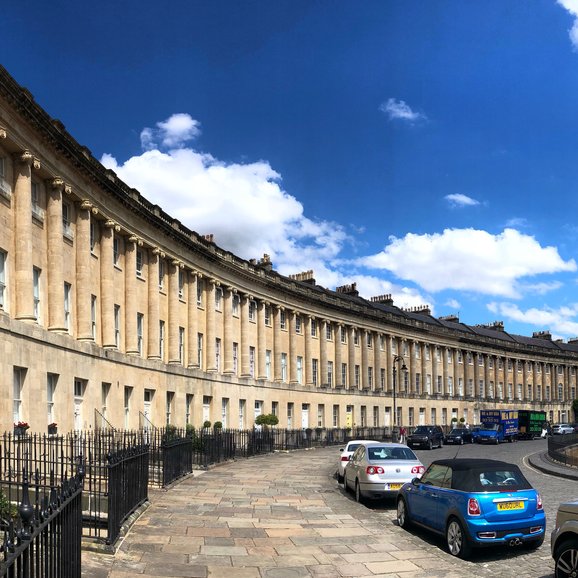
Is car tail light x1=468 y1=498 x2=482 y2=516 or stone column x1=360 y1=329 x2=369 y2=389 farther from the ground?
stone column x1=360 y1=329 x2=369 y2=389

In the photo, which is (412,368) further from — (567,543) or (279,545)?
(567,543)

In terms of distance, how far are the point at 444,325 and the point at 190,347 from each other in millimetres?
54735

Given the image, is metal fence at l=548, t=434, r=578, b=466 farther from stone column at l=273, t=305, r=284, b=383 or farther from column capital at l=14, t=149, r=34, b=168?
column capital at l=14, t=149, r=34, b=168

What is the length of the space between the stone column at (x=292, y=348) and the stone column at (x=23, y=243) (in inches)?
1414

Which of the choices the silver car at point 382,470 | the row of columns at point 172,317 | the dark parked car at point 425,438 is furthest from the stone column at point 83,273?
the dark parked car at point 425,438

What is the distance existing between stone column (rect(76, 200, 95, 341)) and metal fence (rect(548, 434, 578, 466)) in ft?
74.3

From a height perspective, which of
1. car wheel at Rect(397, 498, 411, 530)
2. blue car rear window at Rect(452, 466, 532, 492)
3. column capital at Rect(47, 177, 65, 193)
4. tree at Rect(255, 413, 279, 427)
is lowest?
tree at Rect(255, 413, 279, 427)

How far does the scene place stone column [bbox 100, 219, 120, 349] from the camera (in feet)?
104

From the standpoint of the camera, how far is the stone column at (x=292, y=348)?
58.4 meters

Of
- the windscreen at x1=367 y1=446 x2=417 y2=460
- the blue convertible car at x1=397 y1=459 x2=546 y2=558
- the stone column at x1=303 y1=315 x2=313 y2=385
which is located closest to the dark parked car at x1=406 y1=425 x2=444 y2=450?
the stone column at x1=303 y1=315 x2=313 y2=385

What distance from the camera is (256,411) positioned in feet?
171

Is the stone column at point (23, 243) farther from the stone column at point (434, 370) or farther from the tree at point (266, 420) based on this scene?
the stone column at point (434, 370)

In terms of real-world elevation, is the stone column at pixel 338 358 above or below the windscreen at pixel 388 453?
above

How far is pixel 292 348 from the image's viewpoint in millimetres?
58688
